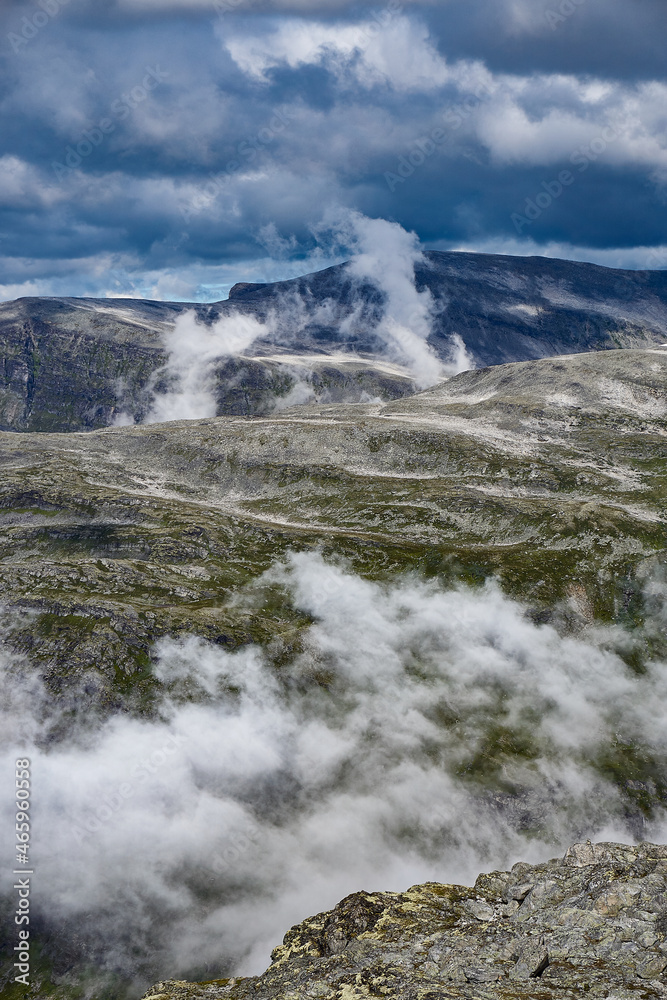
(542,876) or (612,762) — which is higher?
(612,762)

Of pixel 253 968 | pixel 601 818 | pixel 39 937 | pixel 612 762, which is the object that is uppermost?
pixel 612 762

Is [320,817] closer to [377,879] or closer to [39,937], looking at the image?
[377,879]

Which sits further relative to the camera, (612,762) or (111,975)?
(612,762)

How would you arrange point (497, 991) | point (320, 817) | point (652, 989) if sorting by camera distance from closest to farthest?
1. point (652, 989)
2. point (497, 991)
3. point (320, 817)

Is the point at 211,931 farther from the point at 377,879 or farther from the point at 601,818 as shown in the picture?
the point at 601,818

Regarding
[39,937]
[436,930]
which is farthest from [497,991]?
[39,937]

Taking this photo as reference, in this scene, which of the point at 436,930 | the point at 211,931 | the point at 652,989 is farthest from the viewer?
the point at 211,931
